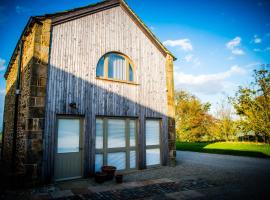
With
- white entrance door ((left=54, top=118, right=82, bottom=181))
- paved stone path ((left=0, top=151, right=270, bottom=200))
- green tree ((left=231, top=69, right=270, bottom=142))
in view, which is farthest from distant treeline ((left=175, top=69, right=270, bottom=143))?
white entrance door ((left=54, top=118, right=82, bottom=181))

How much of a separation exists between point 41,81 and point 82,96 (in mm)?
1686

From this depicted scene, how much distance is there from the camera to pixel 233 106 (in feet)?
88.3

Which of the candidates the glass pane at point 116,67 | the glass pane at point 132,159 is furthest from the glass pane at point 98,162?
the glass pane at point 116,67

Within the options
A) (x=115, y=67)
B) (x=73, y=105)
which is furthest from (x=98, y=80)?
(x=73, y=105)

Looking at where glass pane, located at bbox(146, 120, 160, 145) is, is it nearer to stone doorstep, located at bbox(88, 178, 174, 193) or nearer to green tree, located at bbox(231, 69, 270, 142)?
stone doorstep, located at bbox(88, 178, 174, 193)

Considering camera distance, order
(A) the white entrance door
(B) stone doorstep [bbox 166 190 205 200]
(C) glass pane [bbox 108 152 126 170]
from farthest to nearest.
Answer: (C) glass pane [bbox 108 152 126 170]
(A) the white entrance door
(B) stone doorstep [bbox 166 190 205 200]

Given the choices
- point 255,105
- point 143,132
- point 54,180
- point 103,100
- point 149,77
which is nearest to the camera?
point 54,180

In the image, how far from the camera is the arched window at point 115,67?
912cm

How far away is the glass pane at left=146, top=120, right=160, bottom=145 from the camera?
10180 millimetres

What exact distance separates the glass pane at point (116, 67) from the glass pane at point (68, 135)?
9.34ft

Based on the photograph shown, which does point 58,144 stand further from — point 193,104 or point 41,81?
point 193,104

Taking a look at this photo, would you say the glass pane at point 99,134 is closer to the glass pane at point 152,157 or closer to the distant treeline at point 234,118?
the glass pane at point 152,157

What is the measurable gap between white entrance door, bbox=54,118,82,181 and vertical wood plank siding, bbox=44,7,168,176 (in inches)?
11.5

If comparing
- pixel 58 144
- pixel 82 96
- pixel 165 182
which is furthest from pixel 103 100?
pixel 165 182
